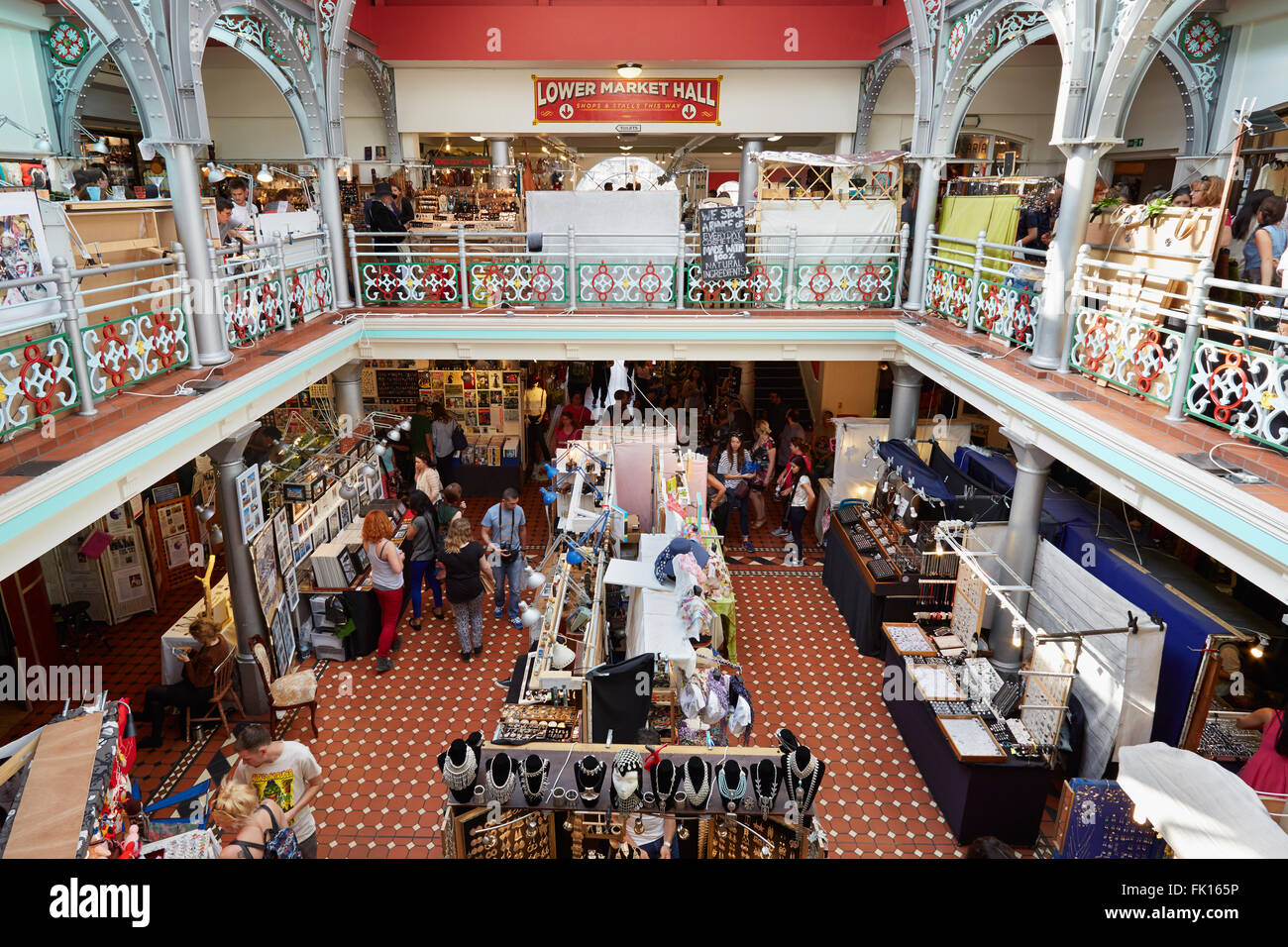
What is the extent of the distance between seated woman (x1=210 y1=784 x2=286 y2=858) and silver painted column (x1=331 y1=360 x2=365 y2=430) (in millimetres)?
7280

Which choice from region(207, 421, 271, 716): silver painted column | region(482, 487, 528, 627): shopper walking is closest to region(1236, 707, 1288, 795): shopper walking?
region(482, 487, 528, 627): shopper walking

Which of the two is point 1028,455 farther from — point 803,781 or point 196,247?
point 196,247

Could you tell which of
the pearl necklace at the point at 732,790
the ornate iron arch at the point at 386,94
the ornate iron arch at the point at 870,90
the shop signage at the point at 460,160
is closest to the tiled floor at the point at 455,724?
the pearl necklace at the point at 732,790

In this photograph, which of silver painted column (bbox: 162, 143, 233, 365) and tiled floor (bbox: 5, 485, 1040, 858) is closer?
tiled floor (bbox: 5, 485, 1040, 858)

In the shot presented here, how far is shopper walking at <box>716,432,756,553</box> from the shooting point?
11.5 meters

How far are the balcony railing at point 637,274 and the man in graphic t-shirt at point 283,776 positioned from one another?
6933 millimetres

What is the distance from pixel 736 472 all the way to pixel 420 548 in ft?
15.8

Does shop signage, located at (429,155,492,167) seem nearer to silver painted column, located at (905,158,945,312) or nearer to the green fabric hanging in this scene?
silver painted column, located at (905,158,945,312)

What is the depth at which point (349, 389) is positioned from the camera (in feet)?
37.8

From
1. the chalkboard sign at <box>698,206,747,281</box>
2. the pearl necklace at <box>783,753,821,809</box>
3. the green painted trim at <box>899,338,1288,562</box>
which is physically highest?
the chalkboard sign at <box>698,206,747,281</box>

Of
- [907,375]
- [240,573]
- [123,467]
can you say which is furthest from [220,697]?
[907,375]

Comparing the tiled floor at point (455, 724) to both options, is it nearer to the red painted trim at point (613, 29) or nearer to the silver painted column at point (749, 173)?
the silver painted column at point (749, 173)

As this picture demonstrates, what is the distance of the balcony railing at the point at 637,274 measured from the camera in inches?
426
